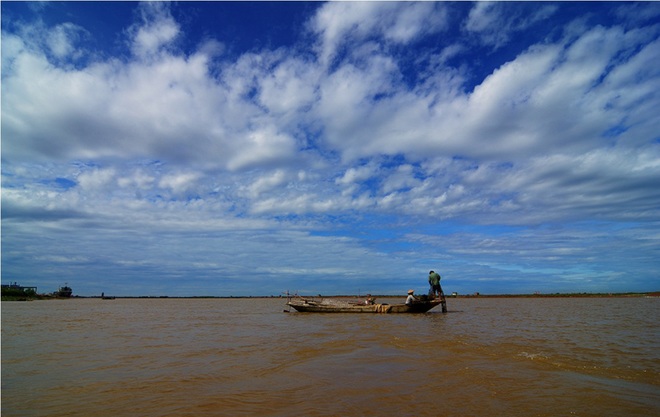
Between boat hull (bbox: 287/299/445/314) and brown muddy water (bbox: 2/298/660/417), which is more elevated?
boat hull (bbox: 287/299/445/314)

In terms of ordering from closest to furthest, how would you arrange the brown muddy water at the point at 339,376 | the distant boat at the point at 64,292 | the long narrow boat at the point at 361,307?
1. the brown muddy water at the point at 339,376
2. the long narrow boat at the point at 361,307
3. the distant boat at the point at 64,292

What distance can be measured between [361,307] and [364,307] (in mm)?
254

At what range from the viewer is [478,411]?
613 cm

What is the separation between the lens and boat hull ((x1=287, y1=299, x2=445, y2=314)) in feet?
95.2

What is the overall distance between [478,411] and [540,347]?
7685 millimetres

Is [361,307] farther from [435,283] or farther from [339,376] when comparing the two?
[339,376]

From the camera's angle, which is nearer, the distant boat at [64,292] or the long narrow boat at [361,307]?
the long narrow boat at [361,307]

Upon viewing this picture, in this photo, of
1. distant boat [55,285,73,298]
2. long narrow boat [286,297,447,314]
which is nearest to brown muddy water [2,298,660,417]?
long narrow boat [286,297,447,314]

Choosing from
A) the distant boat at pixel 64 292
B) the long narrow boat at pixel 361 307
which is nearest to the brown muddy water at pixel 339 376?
the long narrow boat at pixel 361 307

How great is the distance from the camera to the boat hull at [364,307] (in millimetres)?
29016

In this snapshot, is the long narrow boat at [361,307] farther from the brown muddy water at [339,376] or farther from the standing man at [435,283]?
the brown muddy water at [339,376]

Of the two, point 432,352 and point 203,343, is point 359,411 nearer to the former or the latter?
point 432,352

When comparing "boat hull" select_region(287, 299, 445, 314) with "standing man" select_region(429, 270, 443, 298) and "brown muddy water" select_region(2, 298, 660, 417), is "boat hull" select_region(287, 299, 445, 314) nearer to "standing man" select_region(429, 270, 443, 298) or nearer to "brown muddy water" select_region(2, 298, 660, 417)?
"standing man" select_region(429, 270, 443, 298)

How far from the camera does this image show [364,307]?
2995 centimetres
